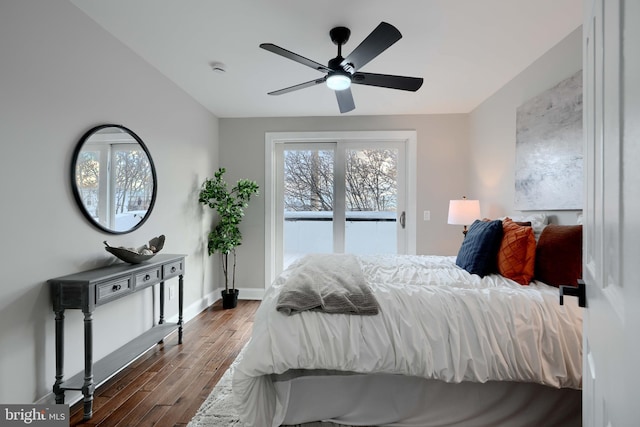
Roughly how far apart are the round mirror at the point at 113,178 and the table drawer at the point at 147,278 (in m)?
0.39

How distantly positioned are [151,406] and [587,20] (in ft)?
8.91

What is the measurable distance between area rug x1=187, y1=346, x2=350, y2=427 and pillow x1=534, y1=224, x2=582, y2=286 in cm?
152

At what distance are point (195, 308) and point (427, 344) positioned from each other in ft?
9.18

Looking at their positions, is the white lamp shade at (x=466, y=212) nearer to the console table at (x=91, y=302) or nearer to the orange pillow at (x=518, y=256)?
the orange pillow at (x=518, y=256)

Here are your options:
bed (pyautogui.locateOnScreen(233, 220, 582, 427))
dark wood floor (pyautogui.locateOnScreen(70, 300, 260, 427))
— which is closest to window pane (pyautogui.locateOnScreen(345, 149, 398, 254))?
dark wood floor (pyautogui.locateOnScreen(70, 300, 260, 427))

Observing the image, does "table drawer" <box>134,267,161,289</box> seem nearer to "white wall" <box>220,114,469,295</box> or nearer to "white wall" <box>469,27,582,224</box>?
"white wall" <box>220,114,469,295</box>

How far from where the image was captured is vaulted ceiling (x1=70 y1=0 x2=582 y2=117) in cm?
182

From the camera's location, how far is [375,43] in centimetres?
166

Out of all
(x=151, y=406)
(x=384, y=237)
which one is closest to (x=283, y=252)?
(x=384, y=237)

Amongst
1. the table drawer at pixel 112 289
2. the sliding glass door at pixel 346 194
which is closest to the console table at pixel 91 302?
the table drawer at pixel 112 289

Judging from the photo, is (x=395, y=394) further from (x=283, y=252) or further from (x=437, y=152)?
(x=437, y=152)

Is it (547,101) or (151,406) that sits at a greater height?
(547,101)

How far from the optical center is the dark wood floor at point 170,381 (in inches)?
65.9

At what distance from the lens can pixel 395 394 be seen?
1512 mm
